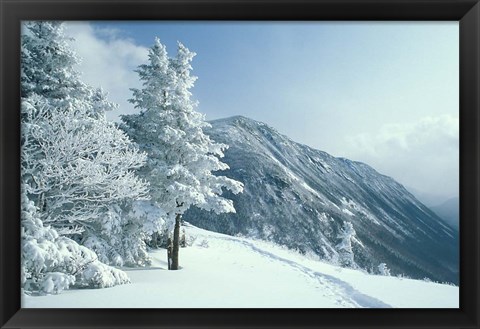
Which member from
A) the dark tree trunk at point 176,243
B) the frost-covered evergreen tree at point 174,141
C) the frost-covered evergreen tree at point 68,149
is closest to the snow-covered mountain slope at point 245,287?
the dark tree trunk at point 176,243

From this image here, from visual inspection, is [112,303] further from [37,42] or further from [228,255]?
[37,42]

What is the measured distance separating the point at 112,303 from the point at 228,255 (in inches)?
63.8

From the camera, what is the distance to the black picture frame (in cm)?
307

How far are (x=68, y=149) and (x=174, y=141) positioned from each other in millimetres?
1282

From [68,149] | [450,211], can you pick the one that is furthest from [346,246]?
[68,149]

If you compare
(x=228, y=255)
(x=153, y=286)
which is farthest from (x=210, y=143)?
Answer: (x=153, y=286)

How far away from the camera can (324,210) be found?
5273 mm

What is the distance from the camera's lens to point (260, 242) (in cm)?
487

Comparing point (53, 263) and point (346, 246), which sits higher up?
point (53, 263)

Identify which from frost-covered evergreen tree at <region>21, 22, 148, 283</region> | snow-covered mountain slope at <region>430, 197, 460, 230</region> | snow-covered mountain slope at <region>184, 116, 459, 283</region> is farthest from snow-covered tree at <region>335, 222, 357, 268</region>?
frost-covered evergreen tree at <region>21, 22, 148, 283</region>

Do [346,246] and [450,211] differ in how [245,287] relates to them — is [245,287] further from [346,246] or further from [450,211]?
[450,211]

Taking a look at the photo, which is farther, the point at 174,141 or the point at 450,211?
Answer: the point at 174,141
